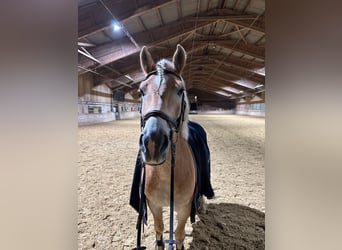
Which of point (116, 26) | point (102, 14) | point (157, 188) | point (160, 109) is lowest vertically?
point (157, 188)

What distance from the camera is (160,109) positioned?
103cm

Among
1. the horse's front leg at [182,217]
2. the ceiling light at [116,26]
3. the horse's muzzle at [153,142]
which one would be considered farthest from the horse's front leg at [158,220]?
the ceiling light at [116,26]

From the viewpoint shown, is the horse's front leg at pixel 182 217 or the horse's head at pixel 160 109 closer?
the horse's head at pixel 160 109

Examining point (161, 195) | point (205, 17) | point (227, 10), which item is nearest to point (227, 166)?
point (161, 195)

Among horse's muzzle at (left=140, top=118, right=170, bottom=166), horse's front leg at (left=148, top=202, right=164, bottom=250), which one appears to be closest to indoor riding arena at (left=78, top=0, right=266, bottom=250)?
horse's front leg at (left=148, top=202, right=164, bottom=250)

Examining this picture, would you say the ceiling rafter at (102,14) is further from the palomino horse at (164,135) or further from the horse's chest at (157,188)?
the horse's chest at (157,188)

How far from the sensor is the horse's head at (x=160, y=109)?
38.6 inches

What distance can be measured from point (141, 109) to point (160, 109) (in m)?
0.16

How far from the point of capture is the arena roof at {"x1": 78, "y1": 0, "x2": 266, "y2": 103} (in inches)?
148

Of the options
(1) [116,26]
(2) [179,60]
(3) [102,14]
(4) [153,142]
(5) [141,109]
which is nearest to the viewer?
(4) [153,142]

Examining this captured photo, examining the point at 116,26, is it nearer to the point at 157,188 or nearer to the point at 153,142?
the point at 157,188

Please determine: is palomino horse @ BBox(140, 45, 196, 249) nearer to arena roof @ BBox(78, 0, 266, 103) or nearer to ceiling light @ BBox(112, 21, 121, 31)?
arena roof @ BBox(78, 0, 266, 103)

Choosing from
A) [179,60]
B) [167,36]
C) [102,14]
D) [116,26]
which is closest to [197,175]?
[179,60]
